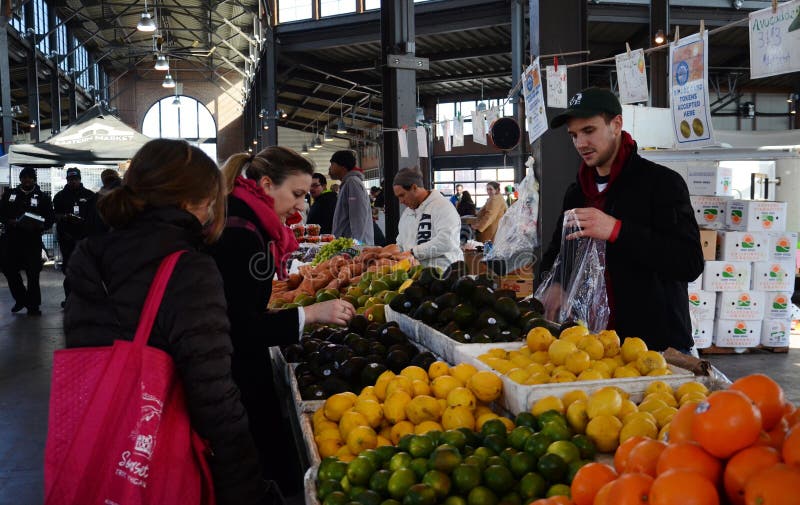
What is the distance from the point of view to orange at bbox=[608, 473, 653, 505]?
1130 mm

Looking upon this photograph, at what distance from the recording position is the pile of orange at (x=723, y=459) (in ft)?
3.39

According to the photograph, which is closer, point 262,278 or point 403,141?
point 262,278

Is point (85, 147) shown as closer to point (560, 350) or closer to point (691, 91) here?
point (691, 91)

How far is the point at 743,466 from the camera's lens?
1.08 meters

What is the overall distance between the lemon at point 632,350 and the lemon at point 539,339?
0.24 meters

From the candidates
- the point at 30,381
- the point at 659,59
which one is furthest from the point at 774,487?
the point at 659,59

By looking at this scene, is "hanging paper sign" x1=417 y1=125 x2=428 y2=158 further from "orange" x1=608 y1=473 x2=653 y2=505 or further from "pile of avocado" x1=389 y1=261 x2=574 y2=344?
"orange" x1=608 y1=473 x2=653 y2=505

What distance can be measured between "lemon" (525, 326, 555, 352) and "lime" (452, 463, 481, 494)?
90cm

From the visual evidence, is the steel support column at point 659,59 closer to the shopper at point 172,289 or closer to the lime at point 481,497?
the shopper at point 172,289

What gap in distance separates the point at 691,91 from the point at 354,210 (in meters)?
4.54

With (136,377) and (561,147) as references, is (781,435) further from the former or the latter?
(561,147)

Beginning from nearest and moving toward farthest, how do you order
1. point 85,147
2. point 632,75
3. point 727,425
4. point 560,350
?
point 727,425, point 560,350, point 632,75, point 85,147

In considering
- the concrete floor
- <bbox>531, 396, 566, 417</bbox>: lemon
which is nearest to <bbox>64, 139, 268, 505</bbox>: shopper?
<bbox>531, 396, 566, 417</bbox>: lemon

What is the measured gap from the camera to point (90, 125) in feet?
45.5
